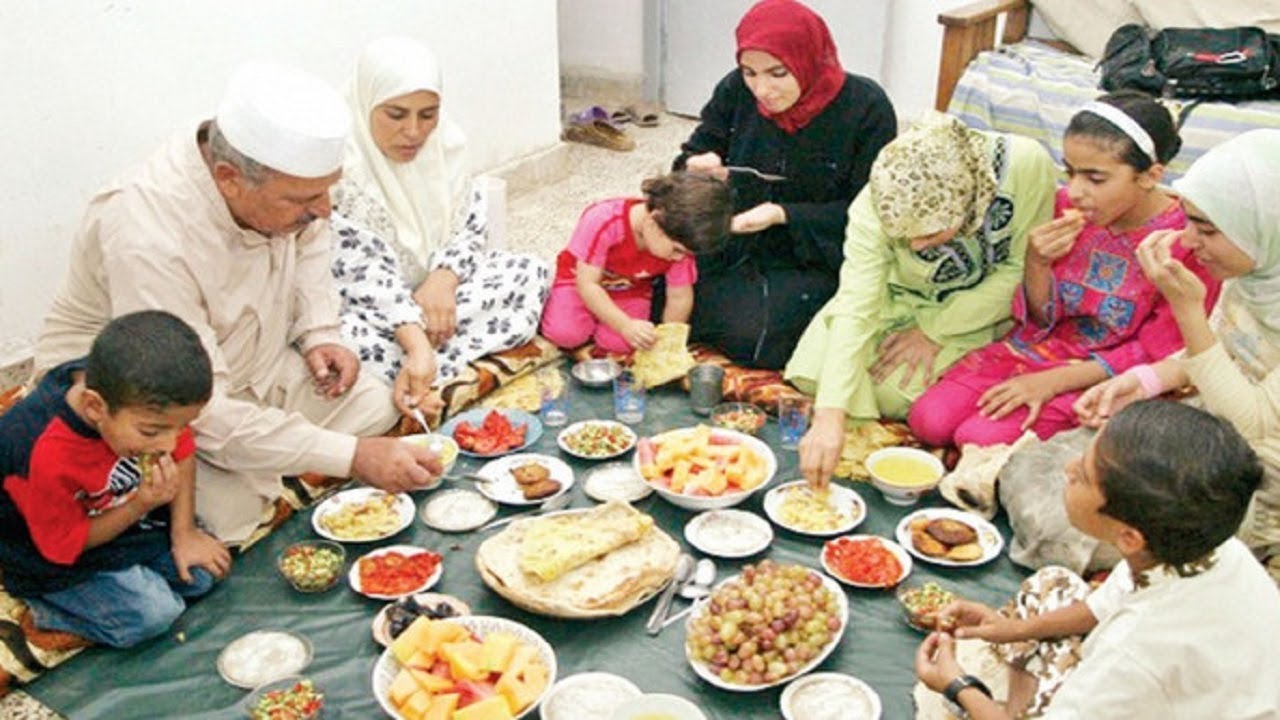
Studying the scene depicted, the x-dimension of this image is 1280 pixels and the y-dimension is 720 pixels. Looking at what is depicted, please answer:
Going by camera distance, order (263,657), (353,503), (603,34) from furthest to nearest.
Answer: (603,34), (353,503), (263,657)

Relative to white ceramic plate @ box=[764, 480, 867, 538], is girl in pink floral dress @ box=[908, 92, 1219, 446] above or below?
above

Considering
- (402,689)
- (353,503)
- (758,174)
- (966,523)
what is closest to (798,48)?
(758,174)

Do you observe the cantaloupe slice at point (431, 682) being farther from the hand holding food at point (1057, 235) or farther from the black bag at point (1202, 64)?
the black bag at point (1202, 64)

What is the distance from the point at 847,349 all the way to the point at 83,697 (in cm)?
201

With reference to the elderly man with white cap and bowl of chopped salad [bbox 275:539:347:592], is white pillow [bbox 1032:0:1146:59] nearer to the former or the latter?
the elderly man with white cap

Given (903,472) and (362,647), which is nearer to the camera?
(362,647)

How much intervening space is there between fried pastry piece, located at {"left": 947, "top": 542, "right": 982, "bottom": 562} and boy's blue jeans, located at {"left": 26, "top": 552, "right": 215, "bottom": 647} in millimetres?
1784

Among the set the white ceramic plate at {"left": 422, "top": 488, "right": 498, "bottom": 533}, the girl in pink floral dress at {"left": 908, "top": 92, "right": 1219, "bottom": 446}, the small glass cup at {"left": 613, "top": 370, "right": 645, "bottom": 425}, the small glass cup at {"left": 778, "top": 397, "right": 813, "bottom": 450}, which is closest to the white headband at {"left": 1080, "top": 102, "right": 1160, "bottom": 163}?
the girl in pink floral dress at {"left": 908, "top": 92, "right": 1219, "bottom": 446}

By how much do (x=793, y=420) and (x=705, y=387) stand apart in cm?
35

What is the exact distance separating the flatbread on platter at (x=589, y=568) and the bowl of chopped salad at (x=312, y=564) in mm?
342

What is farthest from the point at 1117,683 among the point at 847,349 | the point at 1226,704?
the point at 847,349

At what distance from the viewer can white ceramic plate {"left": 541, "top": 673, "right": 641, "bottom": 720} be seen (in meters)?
2.15

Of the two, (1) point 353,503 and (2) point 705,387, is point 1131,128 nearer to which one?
(2) point 705,387

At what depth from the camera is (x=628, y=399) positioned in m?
3.27
